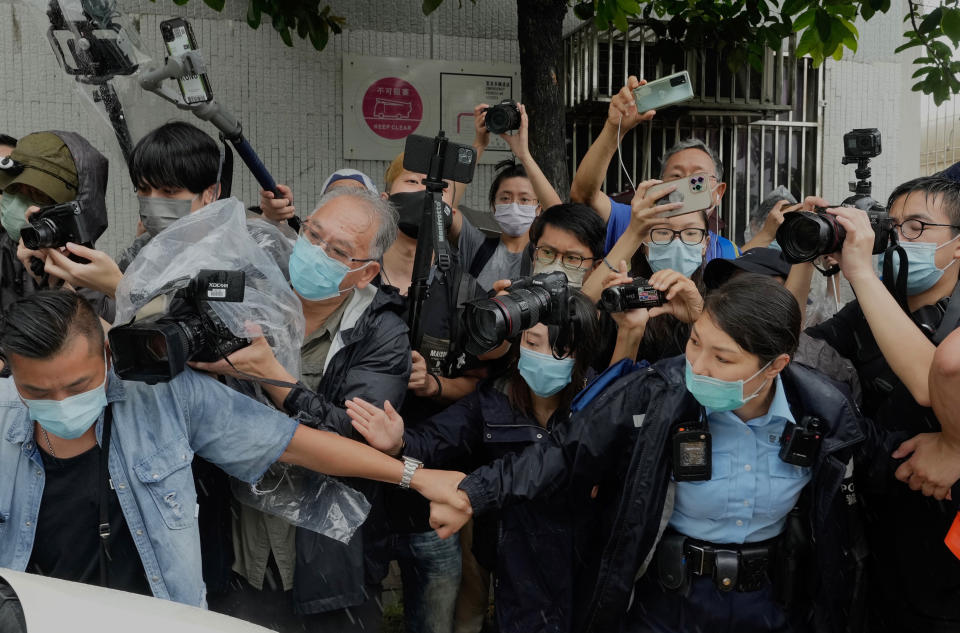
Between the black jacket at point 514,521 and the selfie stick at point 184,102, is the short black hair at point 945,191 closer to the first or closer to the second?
the black jacket at point 514,521

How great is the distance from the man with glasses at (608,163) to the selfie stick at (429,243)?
0.75m

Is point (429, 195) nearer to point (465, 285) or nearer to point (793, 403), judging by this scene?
point (465, 285)

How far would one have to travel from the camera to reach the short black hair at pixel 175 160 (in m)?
3.11

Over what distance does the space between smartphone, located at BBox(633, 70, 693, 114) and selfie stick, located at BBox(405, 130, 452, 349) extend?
87 centimetres

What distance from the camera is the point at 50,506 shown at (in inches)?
95.0

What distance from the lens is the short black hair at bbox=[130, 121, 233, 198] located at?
3.11 meters

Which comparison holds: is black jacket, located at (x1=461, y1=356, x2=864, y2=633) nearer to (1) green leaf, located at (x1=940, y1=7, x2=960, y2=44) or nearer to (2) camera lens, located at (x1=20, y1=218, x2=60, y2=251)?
(2) camera lens, located at (x1=20, y1=218, x2=60, y2=251)

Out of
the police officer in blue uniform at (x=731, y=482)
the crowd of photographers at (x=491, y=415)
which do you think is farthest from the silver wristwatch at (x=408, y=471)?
the police officer in blue uniform at (x=731, y=482)

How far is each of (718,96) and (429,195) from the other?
428cm

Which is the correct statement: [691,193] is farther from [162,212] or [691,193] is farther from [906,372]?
[162,212]

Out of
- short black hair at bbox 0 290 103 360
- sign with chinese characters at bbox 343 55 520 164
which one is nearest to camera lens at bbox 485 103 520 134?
short black hair at bbox 0 290 103 360

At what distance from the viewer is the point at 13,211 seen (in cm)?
327

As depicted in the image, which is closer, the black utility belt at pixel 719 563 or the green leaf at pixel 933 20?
the black utility belt at pixel 719 563

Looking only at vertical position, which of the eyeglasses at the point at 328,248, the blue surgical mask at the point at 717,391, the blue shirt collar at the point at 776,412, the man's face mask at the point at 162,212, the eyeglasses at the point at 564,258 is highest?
the man's face mask at the point at 162,212
